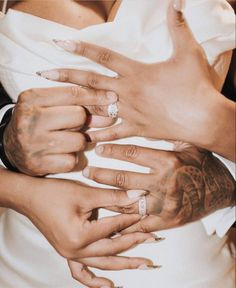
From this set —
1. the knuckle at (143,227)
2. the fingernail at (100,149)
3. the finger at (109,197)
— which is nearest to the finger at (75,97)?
the fingernail at (100,149)

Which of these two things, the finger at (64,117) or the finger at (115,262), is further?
the finger at (115,262)

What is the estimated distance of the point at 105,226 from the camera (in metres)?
1.06

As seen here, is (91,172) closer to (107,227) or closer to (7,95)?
(107,227)

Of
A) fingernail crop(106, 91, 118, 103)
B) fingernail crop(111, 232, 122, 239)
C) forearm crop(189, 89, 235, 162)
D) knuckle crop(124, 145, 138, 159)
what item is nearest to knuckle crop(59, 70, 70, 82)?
fingernail crop(106, 91, 118, 103)

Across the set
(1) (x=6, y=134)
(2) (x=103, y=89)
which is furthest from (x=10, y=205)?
(2) (x=103, y=89)

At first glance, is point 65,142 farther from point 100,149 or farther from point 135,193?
point 135,193

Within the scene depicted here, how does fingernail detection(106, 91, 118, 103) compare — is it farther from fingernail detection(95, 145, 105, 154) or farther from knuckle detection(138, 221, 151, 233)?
knuckle detection(138, 221, 151, 233)

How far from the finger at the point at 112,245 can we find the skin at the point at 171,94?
0.27 meters

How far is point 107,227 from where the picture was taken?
1.06 meters

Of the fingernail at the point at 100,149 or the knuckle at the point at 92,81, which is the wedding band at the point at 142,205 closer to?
the fingernail at the point at 100,149

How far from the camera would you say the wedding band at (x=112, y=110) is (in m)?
1.05

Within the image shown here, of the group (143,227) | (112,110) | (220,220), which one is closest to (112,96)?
(112,110)

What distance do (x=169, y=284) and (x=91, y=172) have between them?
386mm

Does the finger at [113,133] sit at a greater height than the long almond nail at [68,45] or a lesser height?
lesser
